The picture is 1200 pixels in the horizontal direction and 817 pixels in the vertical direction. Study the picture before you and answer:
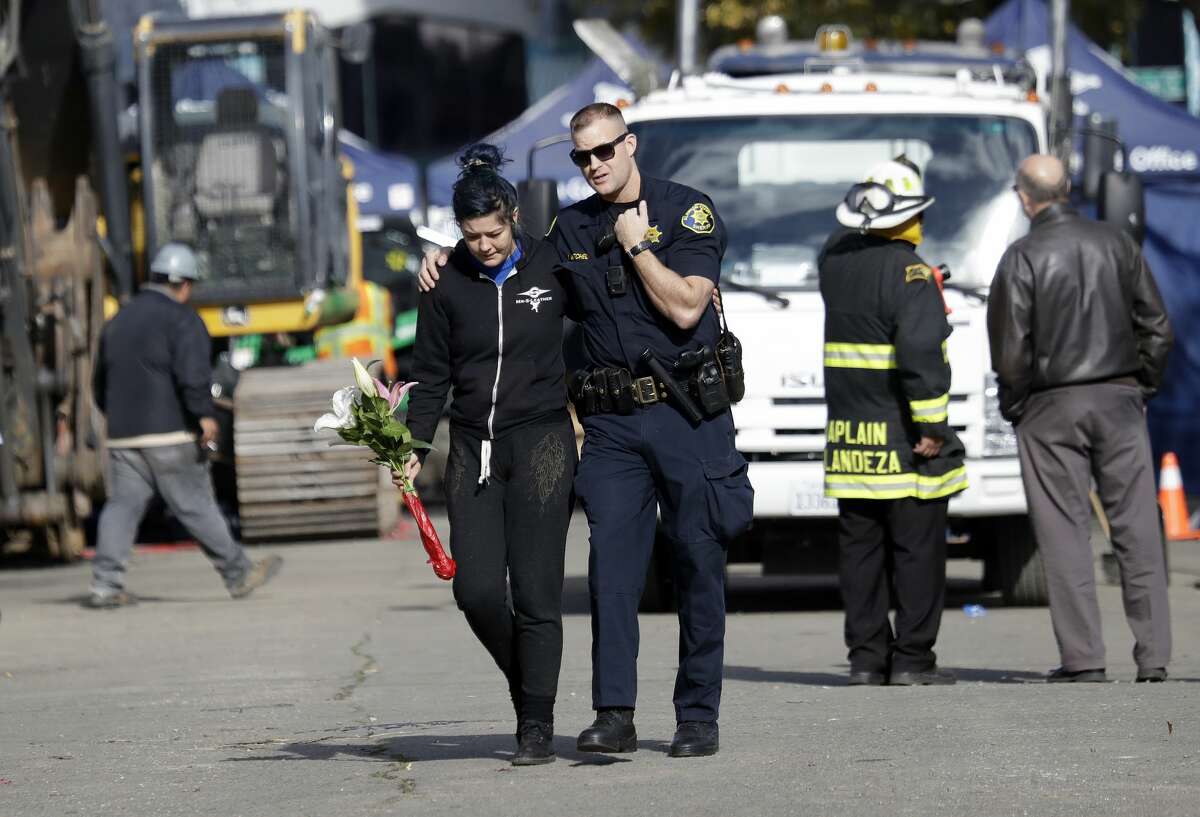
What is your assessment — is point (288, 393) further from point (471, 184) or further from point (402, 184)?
point (471, 184)

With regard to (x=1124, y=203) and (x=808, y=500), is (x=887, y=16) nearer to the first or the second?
(x=1124, y=203)

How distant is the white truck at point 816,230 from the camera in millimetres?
11258

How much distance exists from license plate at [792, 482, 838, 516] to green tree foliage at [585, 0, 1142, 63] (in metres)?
16.5

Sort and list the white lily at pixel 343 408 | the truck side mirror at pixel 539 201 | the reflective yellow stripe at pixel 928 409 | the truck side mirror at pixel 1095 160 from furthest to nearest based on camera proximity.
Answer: the truck side mirror at pixel 1095 160 → the truck side mirror at pixel 539 201 → the reflective yellow stripe at pixel 928 409 → the white lily at pixel 343 408

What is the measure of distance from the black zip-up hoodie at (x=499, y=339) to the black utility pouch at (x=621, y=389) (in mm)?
183

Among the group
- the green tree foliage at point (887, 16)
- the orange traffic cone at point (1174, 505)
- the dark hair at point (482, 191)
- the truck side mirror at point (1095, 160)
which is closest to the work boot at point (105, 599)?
the truck side mirror at point (1095, 160)

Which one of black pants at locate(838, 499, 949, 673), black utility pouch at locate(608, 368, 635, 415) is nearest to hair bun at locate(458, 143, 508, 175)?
black utility pouch at locate(608, 368, 635, 415)

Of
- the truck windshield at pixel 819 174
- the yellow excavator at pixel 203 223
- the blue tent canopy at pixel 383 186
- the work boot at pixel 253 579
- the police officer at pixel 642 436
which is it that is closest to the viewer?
the police officer at pixel 642 436

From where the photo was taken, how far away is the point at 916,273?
29.8 feet

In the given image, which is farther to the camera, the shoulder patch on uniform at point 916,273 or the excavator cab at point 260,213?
the excavator cab at point 260,213

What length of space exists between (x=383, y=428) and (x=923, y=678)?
2.81 m

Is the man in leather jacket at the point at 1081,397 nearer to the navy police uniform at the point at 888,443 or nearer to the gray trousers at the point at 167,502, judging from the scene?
the navy police uniform at the point at 888,443

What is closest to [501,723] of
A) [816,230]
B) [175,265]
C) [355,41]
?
[816,230]

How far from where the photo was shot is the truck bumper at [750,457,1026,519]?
11.3 m
